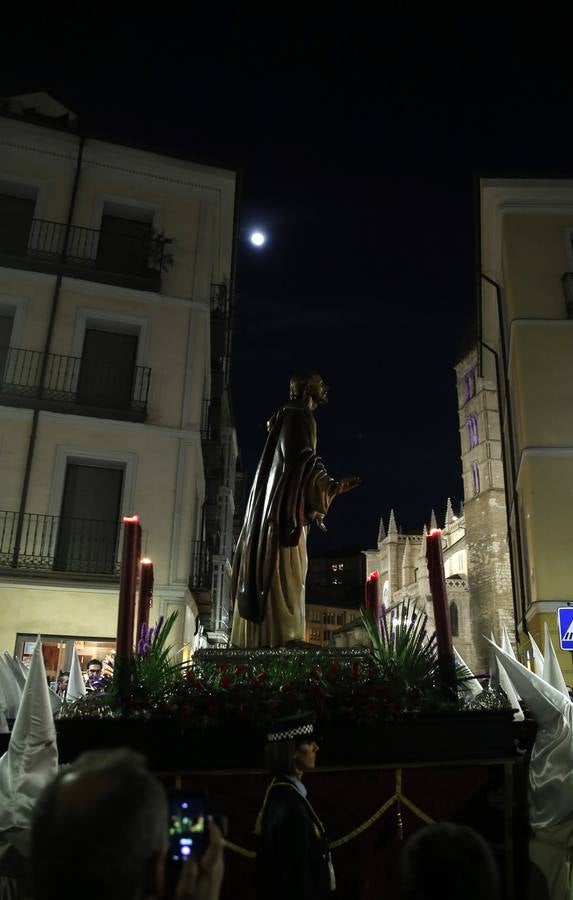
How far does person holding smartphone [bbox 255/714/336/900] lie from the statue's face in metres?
4.30

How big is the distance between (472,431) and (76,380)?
54.3 m

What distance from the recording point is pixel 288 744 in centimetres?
399

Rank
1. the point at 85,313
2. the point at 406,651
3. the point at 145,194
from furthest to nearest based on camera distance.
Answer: the point at 145,194, the point at 85,313, the point at 406,651

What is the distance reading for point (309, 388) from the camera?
24.8 feet

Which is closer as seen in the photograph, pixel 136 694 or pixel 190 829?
pixel 190 829

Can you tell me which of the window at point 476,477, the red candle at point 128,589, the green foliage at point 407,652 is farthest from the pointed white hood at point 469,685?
the window at point 476,477

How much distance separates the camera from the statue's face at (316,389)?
24.8ft

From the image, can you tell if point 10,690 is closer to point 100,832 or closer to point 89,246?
point 100,832

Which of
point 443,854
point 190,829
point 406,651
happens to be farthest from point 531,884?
point 190,829

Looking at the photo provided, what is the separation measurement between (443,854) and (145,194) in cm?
1992

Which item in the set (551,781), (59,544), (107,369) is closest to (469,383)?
(107,369)

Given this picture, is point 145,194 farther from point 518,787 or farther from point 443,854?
point 443,854

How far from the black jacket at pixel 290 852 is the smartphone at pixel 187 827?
73.3 inches

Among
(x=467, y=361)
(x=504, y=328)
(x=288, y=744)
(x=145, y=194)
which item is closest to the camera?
(x=288, y=744)
